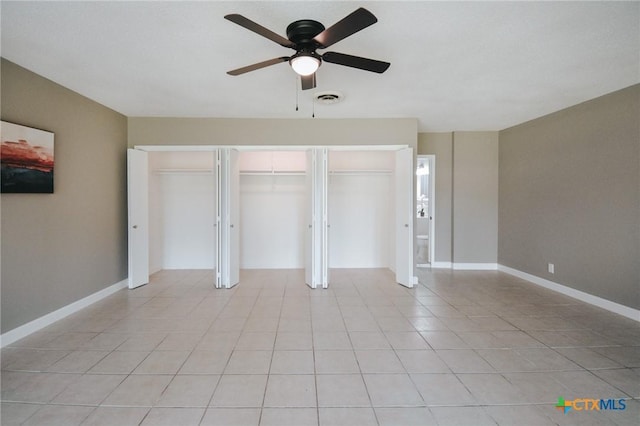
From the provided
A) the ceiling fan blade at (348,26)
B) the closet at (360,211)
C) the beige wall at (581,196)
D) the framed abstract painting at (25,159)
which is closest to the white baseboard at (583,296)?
the beige wall at (581,196)

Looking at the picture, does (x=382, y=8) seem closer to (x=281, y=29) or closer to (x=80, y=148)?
(x=281, y=29)

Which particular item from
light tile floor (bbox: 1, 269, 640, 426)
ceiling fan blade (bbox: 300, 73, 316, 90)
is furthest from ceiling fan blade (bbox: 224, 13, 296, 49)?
light tile floor (bbox: 1, 269, 640, 426)

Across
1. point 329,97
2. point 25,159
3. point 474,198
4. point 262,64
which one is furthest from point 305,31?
point 474,198

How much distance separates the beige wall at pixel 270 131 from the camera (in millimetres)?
4613

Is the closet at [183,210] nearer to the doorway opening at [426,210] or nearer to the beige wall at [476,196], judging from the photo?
the doorway opening at [426,210]

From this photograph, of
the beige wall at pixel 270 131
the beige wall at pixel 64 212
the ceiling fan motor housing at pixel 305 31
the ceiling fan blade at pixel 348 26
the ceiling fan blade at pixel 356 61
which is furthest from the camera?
the beige wall at pixel 270 131

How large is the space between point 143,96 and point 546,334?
543 centimetres

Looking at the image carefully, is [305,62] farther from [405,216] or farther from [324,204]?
[405,216]

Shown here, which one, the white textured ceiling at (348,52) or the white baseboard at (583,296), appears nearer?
the white textured ceiling at (348,52)

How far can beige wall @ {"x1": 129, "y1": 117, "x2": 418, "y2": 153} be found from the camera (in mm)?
4613

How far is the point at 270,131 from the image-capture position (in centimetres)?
468

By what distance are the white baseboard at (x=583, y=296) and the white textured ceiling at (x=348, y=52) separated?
2614mm

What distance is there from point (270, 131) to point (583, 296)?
16.7 ft

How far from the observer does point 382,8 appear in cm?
205
